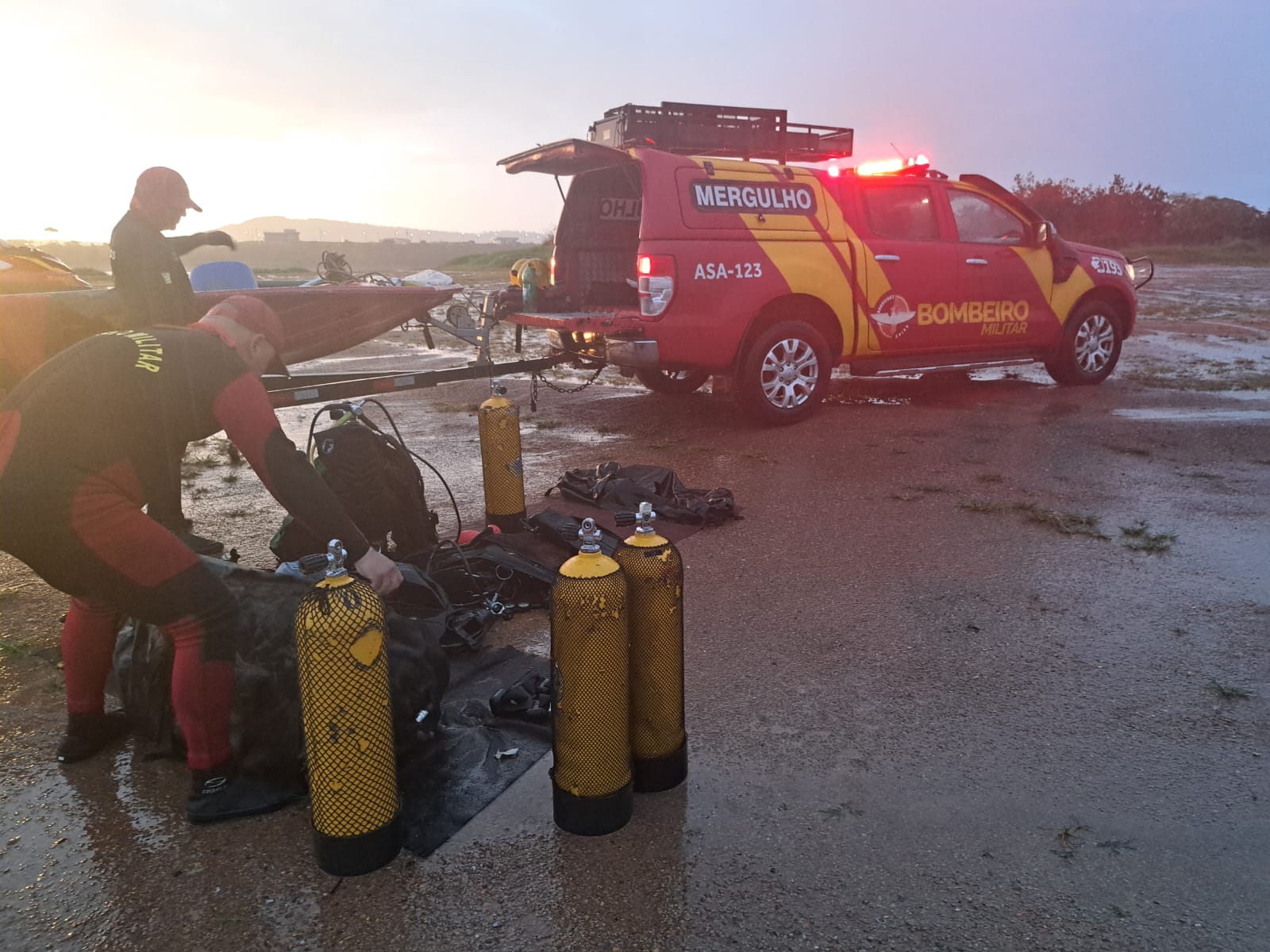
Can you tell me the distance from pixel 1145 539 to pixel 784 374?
11.0ft

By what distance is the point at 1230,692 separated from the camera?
317cm

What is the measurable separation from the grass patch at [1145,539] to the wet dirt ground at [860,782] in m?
0.03

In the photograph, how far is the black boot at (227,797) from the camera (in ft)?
8.45

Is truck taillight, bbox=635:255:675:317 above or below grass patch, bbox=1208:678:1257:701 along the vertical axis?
above

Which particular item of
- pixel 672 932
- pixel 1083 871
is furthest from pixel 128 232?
pixel 1083 871

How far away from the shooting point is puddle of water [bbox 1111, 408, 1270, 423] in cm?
784

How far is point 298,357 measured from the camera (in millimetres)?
8688

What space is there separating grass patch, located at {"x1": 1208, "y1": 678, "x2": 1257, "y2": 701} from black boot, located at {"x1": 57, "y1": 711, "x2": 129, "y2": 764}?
4.02 m

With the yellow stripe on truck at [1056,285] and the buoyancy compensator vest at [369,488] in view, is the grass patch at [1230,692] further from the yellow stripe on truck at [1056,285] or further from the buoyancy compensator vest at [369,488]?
the yellow stripe on truck at [1056,285]

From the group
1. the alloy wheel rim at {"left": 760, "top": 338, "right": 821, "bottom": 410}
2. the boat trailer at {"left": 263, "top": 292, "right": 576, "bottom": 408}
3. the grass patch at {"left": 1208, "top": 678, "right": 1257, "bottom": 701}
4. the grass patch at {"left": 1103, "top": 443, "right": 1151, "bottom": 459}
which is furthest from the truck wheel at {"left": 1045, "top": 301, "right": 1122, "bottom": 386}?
the grass patch at {"left": 1208, "top": 678, "right": 1257, "bottom": 701}

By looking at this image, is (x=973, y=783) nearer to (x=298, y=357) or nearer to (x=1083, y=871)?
(x=1083, y=871)

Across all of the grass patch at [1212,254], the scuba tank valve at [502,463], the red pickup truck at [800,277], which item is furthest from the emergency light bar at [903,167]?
the grass patch at [1212,254]

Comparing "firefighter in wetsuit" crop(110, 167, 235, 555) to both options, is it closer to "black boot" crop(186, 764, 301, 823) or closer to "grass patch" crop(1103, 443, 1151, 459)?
"black boot" crop(186, 764, 301, 823)

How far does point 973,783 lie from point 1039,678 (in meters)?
0.84
